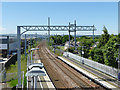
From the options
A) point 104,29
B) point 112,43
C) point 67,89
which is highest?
point 104,29

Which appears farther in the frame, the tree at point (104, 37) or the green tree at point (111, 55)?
the tree at point (104, 37)

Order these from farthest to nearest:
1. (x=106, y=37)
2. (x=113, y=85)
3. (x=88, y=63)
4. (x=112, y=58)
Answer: (x=106, y=37), (x=88, y=63), (x=112, y=58), (x=113, y=85)

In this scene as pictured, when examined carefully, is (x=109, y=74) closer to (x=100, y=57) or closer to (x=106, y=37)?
(x=100, y=57)

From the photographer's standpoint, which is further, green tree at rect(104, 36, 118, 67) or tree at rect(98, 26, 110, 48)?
tree at rect(98, 26, 110, 48)

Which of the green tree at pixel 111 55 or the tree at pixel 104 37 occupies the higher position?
the tree at pixel 104 37

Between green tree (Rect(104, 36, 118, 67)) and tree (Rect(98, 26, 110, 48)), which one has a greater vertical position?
tree (Rect(98, 26, 110, 48))

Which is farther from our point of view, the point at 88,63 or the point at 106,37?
A: the point at 106,37

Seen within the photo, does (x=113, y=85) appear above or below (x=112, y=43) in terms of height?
below

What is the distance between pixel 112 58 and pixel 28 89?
8646 millimetres

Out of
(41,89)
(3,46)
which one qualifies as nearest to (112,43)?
(41,89)

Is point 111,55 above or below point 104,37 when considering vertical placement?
below

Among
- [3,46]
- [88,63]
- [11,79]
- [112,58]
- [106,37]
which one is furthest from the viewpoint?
[3,46]

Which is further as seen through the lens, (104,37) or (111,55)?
(104,37)

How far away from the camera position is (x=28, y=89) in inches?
352
